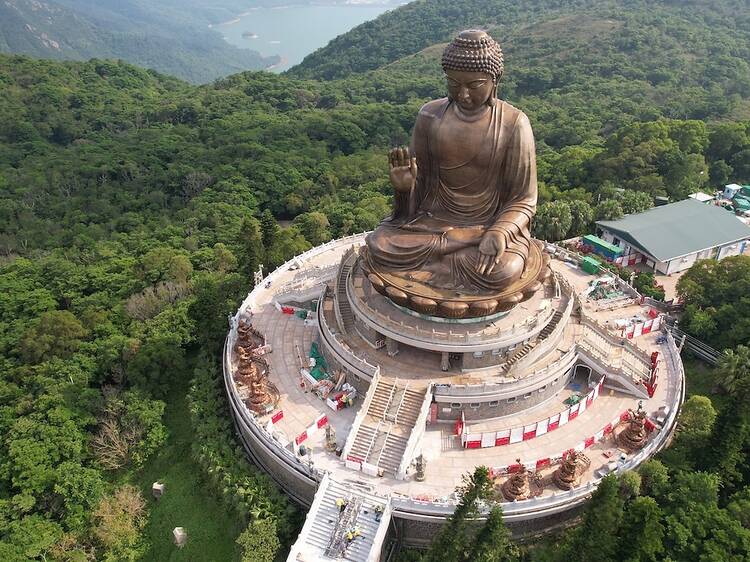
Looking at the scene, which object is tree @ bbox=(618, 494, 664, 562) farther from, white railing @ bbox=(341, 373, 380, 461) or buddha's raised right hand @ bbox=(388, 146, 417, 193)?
buddha's raised right hand @ bbox=(388, 146, 417, 193)

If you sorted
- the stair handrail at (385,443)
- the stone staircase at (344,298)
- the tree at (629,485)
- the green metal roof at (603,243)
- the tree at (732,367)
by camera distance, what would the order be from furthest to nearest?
the green metal roof at (603,243) → the stone staircase at (344,298) → the tree at (732,367) → the stair handrail at (385,443) → the tree at (629,485)

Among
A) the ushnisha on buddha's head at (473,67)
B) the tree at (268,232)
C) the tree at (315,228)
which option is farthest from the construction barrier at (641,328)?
the tree at (315,228)

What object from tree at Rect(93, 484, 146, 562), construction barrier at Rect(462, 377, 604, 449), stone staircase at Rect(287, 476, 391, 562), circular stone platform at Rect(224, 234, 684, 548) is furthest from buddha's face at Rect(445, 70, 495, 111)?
tree at Rect(93, 484, 146, 562)

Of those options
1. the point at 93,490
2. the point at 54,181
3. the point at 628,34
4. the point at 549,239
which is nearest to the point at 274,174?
the point at 54,181

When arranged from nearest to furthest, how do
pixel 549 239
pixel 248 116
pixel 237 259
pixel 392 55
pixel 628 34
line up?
pixel 549 239 < pixel 237 259 < pixel 248 116 < pixel 628 34 < pixel 392 55

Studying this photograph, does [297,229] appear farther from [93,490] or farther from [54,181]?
[54,181]

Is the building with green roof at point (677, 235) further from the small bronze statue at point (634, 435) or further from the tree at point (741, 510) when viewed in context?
the tree at point (741, 510)
